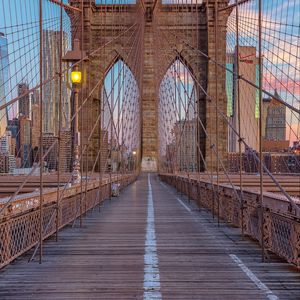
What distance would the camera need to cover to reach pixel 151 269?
614cm

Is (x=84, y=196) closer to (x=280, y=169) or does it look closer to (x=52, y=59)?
(x=52, y=59)

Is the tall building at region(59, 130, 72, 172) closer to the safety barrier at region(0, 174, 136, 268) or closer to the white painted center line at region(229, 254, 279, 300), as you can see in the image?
the safety barrier at region(0, 174, 136, 268)

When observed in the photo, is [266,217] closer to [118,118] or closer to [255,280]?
[255,280]

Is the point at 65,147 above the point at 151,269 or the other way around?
above

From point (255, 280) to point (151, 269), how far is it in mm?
1189

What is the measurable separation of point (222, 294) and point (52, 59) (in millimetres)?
14353

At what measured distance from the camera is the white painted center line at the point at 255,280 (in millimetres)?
4932

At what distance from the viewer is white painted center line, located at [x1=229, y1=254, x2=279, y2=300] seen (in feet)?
16.2

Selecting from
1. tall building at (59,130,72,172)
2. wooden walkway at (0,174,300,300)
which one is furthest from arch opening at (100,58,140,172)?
wooden walkway at (0,174,300,300)

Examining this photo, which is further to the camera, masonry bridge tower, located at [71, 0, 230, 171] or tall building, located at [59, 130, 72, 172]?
masonry bridge tower, located at [71, 0, 230, 171]

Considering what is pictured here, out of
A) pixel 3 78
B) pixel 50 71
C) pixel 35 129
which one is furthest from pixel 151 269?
pixel 35 129

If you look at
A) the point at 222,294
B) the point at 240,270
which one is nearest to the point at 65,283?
the point at 222,294

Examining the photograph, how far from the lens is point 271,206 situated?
322 inches

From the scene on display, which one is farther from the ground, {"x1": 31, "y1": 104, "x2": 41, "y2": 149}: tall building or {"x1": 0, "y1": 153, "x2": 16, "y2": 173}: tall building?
{"x1": 31, "y1": 104, "x2": 41, "y2": 149}: tall building
